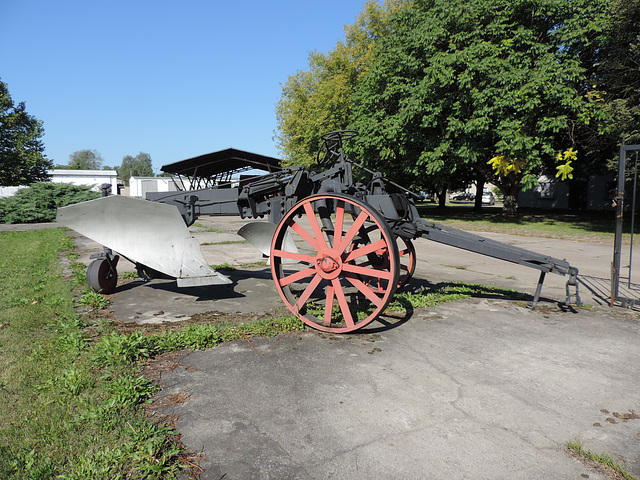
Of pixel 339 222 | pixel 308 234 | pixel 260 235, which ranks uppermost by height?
pixel 339 222

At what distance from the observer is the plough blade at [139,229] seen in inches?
226

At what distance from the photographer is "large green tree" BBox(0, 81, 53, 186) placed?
43.3 metres

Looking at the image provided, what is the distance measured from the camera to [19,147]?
44.4m

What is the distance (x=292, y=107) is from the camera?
3341 centimetres

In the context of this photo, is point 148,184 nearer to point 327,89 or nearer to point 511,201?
point 327,89

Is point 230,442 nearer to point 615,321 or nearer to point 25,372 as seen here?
point 25,372

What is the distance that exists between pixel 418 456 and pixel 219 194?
4570mm

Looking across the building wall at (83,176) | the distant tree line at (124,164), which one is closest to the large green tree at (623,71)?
the building wall at (83,176)

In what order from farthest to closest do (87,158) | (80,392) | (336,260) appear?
1. (87,158)
2. (336,260)
3. (80,392)

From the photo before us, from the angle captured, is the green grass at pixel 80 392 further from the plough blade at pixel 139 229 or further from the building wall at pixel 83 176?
the building wall at pixel 83 176

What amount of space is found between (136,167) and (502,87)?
140m

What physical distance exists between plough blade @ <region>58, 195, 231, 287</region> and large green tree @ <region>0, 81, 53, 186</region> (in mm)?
47266

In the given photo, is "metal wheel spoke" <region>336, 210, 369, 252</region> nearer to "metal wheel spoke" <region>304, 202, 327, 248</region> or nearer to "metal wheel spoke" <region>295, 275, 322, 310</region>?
"metal wheel spoke" <region>304, 202, 327, 248</region>

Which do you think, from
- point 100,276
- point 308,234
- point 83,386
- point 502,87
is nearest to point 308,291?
point 308,234
